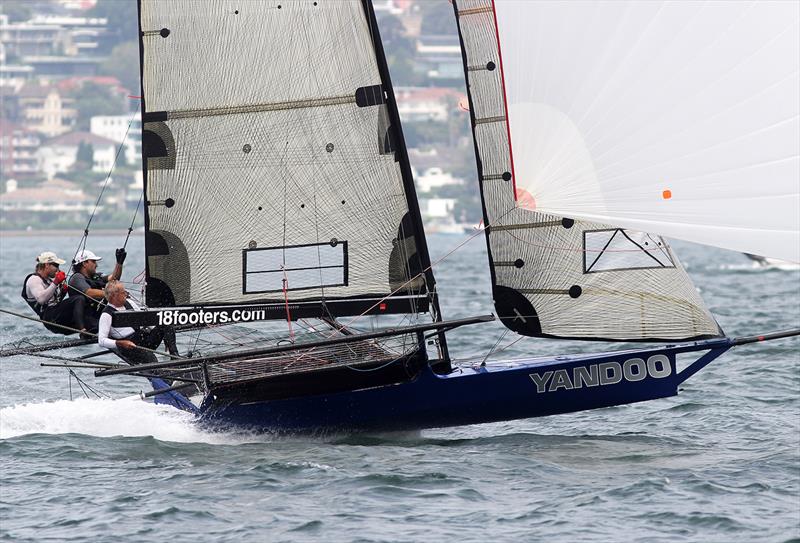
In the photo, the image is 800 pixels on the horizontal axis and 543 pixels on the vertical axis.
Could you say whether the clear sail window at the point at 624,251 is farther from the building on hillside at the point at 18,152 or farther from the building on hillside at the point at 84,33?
the building on hillside at the point at 84,33

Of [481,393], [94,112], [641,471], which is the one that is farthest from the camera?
[94,112]

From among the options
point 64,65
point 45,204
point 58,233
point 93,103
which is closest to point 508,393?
point 58,233

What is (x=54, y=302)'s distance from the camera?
36.8 feet

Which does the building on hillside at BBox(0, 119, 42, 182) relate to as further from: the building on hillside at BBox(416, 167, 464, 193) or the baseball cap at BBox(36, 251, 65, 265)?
the baseball cap at BBox(36, 251, 65, 265)

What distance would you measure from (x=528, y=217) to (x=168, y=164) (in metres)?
2.63

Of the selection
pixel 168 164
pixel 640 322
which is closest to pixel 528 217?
pixel 640 322

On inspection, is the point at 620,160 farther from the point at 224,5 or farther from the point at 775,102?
the point at 224,5

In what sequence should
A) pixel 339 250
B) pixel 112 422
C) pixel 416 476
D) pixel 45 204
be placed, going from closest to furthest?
pixel 416 476 → pixel 339 250 → pixel 112 422 → pixel 45 204

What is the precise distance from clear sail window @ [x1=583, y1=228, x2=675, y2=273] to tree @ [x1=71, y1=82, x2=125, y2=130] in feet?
360

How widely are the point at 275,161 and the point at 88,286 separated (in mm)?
1864

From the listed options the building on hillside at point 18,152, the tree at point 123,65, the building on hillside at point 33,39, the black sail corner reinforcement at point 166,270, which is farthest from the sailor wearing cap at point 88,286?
the building on hillside at point 33,39

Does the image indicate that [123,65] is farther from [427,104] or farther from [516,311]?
[516,311]

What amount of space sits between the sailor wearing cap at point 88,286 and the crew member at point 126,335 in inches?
9.0

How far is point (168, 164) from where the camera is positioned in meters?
10.6
